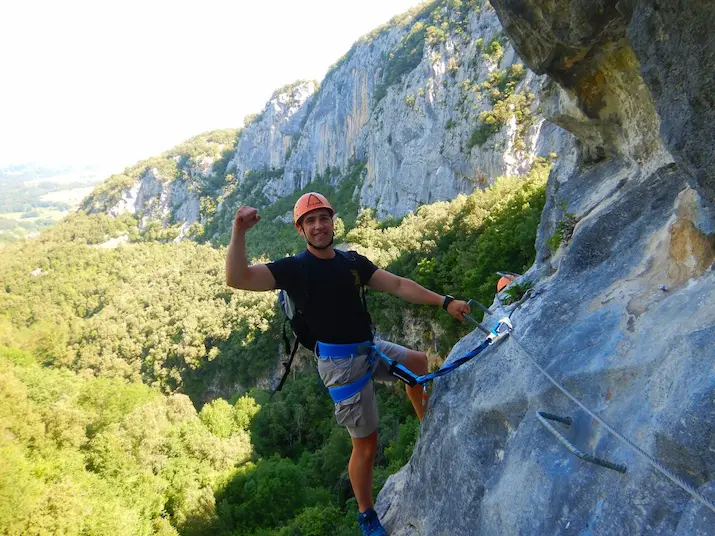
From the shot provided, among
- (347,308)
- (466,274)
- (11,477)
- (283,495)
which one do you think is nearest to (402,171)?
(466,274)

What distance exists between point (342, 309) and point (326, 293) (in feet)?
0.74

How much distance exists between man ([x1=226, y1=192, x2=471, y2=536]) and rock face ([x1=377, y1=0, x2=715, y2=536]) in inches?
27.6

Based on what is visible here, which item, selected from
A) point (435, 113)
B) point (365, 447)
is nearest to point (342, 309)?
point (365, 447)

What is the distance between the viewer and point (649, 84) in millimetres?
3279

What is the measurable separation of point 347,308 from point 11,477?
55.7ft

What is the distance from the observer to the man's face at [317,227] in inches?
164

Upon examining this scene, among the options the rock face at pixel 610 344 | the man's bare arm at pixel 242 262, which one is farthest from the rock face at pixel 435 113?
the man's bare arm at pixel 242 262

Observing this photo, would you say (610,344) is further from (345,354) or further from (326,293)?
(326,293)

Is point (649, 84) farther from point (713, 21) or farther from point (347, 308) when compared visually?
point (347, 308)

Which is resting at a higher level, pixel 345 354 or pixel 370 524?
pixel 345 354

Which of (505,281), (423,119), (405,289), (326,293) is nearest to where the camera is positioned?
(326,293)

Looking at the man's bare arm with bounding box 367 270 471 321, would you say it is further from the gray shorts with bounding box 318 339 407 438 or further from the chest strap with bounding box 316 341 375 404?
the gray shorts with bounding box 318 339 407 438

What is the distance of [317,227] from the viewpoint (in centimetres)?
415

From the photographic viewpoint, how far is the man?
4.05 metres
